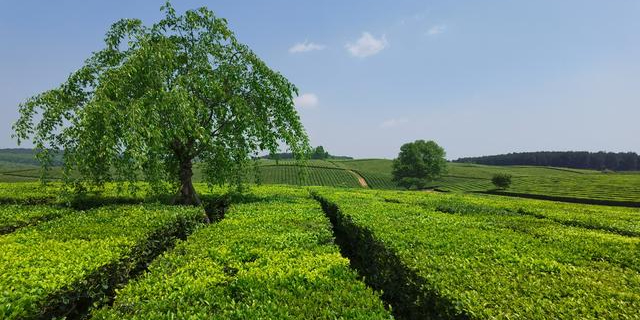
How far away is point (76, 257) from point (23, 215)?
6.74 m

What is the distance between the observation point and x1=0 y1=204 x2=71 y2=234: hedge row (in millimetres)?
10932

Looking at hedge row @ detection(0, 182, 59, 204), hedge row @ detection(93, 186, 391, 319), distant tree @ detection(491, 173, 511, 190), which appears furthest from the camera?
distant tree @ detection(491, 173, 511, 190)

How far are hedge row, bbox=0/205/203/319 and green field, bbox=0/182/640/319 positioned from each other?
0.03 m

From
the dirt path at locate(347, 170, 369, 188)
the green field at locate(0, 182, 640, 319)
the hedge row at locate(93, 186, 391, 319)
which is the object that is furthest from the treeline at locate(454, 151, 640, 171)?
the hedge row at locate(93, 186, 391, 319)

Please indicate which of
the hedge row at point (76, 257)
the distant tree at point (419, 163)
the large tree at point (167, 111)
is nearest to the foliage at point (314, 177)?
the distant tree at point (419, 163)

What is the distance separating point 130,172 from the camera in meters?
14.3

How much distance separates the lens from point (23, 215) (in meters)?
11.9

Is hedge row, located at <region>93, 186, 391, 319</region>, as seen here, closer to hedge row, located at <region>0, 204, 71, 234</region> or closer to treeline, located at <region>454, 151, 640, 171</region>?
hedge row, located at <region>0, 204, 71, 234</region>

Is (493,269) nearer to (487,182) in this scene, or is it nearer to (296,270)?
(296,270)

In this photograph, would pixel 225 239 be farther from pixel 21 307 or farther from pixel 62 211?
pixel 62 211

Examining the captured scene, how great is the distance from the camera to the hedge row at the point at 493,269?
6020mm

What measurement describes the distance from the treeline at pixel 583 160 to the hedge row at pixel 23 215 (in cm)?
20519

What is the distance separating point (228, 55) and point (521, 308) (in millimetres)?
17260

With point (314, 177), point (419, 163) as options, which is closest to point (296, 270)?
point (419, 163)
